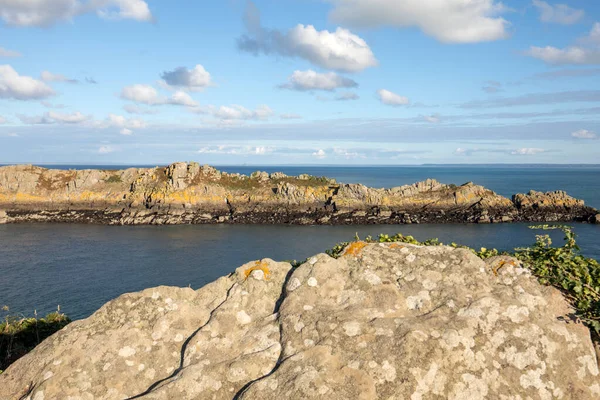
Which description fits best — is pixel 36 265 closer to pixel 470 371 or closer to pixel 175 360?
pixel 175 360

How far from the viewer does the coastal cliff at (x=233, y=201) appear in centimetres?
7769

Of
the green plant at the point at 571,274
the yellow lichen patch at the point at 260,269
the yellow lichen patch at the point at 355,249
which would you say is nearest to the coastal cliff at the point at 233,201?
the yellow lichen patch at the point at 355,249

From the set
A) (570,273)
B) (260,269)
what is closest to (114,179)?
(260,269)

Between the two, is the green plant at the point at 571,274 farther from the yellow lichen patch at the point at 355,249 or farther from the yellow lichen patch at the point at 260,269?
the yellow lichen patch at the point at 260,269

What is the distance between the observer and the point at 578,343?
5379 mm

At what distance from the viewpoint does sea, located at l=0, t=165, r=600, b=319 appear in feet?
118

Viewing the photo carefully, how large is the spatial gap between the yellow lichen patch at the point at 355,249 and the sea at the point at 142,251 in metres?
28.7

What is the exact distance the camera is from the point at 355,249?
705 centimetres

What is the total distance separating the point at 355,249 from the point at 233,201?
78.8 m

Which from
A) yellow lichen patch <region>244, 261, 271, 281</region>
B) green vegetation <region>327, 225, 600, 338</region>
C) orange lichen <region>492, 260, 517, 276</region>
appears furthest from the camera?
yellow lichen patch <region>244, 261, 271, 281</region>

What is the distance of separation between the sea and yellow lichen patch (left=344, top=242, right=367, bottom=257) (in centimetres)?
2872

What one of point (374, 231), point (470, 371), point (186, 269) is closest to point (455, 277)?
point (470, 371)

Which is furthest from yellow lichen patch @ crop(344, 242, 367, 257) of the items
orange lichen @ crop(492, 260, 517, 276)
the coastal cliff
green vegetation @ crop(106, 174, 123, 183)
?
green vegetation @ crop(106, 174, 123, 183)

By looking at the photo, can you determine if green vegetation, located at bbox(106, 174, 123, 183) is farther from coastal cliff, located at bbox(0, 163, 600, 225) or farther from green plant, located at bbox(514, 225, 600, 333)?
green plant, located at bbox(514, 225, 600, 333)
